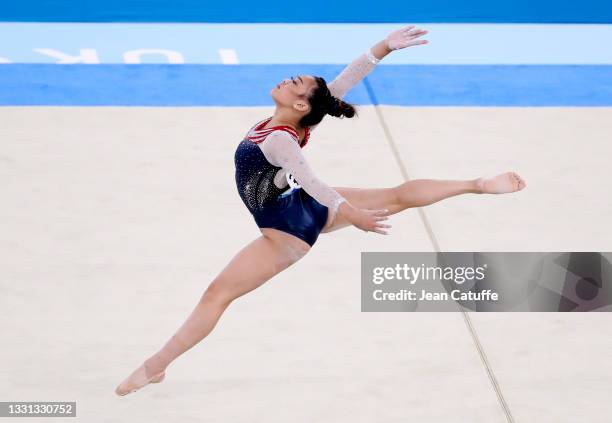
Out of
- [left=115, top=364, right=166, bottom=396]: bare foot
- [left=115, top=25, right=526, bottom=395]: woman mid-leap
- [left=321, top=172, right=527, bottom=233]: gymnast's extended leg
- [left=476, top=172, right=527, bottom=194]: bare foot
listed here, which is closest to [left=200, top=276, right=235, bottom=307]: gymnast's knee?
[left=115, top=25, right=526, bottom=395]: woman mid-leap

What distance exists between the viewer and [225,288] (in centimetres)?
402

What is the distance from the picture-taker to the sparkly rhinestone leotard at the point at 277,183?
3.86m

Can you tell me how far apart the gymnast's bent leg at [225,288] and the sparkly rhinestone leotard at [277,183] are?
59 mm

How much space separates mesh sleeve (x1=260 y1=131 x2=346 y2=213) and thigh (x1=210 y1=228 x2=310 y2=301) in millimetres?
337

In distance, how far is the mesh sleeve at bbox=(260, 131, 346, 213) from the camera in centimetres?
377

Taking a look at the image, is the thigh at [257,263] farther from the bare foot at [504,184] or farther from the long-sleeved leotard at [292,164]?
the bare foot at [504,184]

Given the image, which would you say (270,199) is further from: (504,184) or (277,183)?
(504,184)

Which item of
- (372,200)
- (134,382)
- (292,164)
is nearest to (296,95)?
(292,164)

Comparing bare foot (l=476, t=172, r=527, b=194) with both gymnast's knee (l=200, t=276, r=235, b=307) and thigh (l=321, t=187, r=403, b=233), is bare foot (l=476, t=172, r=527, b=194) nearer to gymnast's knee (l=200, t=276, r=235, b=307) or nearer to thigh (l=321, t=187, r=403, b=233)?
thigh (l=321, t=187, r=403, b=233)

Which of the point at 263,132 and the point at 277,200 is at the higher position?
the point at 263,132

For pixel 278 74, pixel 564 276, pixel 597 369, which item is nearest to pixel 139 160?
pixel 278 74

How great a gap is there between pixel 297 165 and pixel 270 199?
1.00ft

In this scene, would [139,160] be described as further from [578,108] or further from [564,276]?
[578,108]

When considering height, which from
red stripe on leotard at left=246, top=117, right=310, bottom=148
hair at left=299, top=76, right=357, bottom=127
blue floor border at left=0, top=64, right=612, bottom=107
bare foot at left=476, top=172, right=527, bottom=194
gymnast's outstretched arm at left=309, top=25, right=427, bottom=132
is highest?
blue floor border at left=0, top=64, right=612, bottom=107
